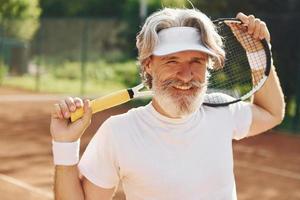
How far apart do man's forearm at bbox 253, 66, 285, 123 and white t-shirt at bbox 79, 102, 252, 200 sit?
0.39 m

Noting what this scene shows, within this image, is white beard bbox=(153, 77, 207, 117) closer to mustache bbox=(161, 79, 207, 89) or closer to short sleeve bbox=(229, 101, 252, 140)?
mustache bbox=(161, 79, 207, 89)

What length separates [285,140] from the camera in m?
12.7

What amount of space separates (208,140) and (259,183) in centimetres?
604

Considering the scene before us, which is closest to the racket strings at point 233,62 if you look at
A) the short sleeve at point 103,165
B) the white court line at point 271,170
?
the short sleeve at point 103,165

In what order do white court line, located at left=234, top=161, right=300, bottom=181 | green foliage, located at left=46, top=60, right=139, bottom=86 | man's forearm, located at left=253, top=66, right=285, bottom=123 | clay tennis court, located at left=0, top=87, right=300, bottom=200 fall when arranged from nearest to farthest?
man's forearm, located at left=253, top=66, right=285, bottom=123, clay tennis court, located at left=0, top=87, right=300, bottom=200, white court line, located at left=234, top=161, right=300, bottom=181, green foliage, located at left=46, top=60, right=139, bottom=86

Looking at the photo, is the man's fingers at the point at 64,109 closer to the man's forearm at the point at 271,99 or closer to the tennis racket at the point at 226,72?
the tennis racket at the point at 226,72

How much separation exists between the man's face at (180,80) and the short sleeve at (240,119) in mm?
300

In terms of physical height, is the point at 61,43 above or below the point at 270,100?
below

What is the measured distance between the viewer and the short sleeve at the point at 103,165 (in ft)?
8.25

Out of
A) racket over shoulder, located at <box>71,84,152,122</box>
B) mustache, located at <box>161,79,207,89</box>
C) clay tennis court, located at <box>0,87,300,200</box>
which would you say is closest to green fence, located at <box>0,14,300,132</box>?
clay tennis court, located at <box>0,87,300,200</box>

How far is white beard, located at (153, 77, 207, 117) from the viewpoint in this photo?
2490mm

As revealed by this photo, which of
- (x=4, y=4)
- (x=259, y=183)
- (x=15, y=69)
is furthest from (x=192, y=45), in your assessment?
(x=15, y=69)

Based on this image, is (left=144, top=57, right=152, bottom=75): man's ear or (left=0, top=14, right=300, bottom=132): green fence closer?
(left=144, top=57, right=152, bottom=75): man's ear

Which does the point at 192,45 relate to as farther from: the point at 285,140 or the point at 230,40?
the point at 285,140
